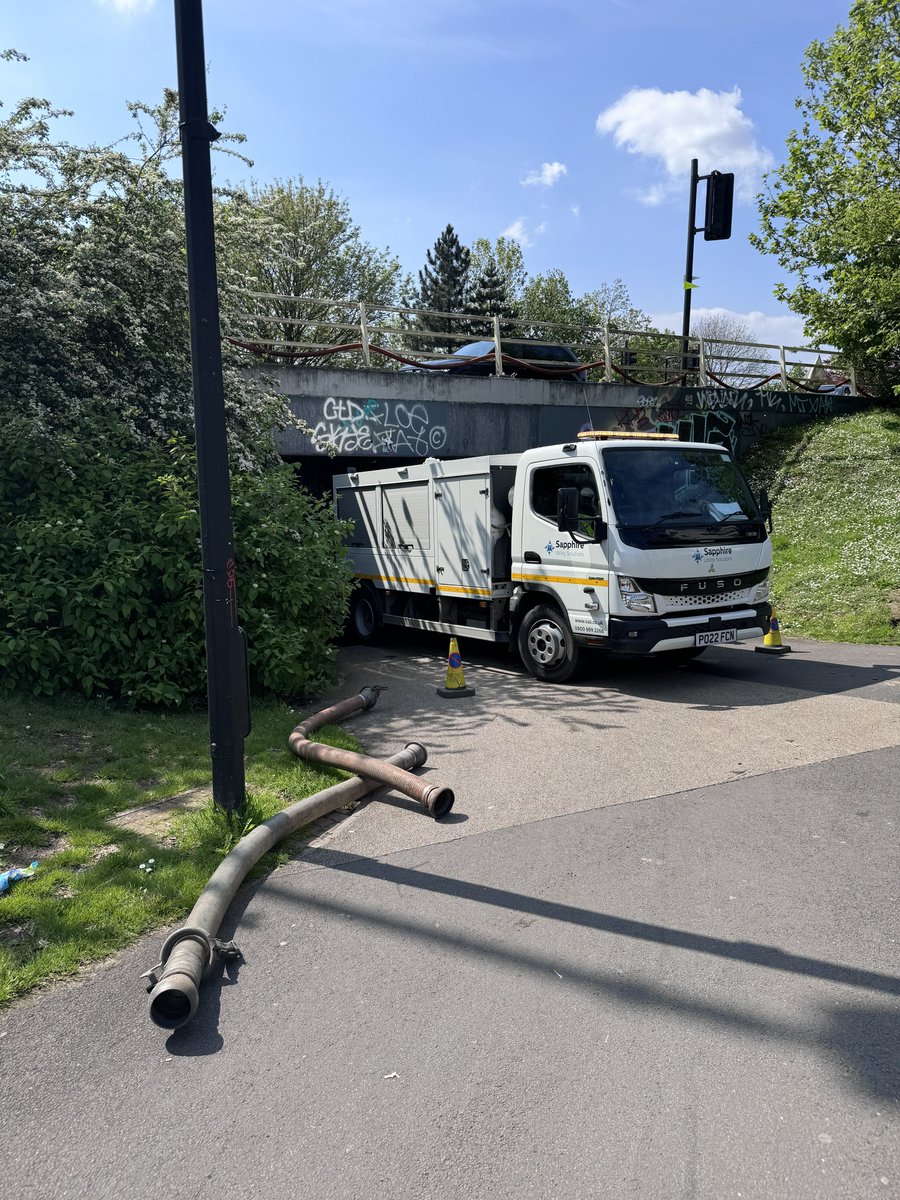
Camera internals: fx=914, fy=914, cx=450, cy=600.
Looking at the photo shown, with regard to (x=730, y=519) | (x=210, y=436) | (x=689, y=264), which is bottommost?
(x=730, y=519)

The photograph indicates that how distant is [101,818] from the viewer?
5.45 meters

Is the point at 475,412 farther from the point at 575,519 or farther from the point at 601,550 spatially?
the point at 601,550

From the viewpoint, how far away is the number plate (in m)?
9.07

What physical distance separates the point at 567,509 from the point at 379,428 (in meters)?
8.27

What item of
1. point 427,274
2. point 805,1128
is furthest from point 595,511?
point 427,274

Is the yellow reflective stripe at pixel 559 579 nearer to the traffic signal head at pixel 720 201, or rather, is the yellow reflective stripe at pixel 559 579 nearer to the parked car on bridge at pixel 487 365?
the parked car on bridge at pixel 487 365

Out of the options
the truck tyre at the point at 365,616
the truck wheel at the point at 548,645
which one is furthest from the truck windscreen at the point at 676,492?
the truck tyre at the point at 365,616

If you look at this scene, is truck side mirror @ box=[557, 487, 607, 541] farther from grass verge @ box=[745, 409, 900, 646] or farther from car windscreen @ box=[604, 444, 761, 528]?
grass verge @ box=[745, 409, 900, 646]

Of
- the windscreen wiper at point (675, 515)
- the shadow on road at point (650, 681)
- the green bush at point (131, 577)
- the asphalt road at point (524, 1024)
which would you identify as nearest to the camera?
the asphalt road at point (524, 1024)

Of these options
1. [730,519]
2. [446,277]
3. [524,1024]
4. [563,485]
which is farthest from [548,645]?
[446,277]

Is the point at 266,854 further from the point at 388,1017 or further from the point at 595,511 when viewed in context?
the point at 595,511

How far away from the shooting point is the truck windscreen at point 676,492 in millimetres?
9141

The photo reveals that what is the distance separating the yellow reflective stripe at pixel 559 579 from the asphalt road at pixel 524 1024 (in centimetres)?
342

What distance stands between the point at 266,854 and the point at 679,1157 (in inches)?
115
